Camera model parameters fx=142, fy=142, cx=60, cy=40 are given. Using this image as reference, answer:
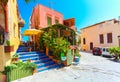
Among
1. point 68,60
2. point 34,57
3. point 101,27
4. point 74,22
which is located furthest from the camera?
point 101,27

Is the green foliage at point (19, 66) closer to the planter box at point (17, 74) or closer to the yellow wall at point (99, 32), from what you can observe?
the planter box at point (17, 74)

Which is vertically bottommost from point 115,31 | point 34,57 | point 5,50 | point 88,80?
point 88,80

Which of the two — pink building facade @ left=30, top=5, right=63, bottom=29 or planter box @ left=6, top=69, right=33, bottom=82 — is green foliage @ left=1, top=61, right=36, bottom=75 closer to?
planter box @ left=6, top=69, right=33, bottom=82

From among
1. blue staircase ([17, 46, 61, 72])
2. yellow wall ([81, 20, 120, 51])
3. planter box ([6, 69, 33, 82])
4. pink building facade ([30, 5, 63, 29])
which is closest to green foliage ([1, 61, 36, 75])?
planter box ([6, 69, 33, 82])

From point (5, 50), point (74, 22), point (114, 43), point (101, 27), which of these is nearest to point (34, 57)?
point (5, 50)

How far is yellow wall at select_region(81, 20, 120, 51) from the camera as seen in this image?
26.8m

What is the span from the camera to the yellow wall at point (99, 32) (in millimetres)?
26797

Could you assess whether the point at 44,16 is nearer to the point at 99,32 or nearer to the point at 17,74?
the point at 17,74

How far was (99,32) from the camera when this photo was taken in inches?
1210

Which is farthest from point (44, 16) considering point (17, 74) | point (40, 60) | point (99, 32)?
point (99, 32)

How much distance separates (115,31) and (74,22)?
811 centimetres

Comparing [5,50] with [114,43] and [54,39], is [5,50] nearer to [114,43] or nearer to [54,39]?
[54,39]

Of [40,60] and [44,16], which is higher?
[44,16]

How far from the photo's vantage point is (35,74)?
1016 cm
